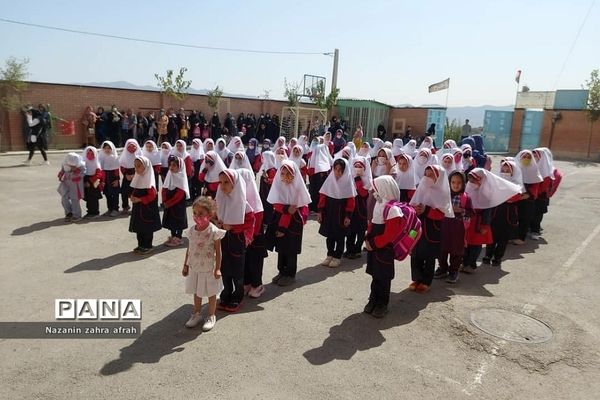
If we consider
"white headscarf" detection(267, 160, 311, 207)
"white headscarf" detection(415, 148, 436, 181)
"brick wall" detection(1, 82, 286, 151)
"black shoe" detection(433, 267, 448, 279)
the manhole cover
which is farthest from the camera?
"brick wall" detection(1, 82, 286, 151)

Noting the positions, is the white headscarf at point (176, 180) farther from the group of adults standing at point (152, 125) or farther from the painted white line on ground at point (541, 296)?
the group of adults standing at point (152, 125)

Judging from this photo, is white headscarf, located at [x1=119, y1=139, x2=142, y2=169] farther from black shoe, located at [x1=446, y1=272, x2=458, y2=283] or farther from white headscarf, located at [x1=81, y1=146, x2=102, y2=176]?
black shoe, located at [x1=446, y1=272, x2=458, y2=283]

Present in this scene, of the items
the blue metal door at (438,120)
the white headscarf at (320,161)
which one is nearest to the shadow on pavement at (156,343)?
the white headscarf at (320,161)

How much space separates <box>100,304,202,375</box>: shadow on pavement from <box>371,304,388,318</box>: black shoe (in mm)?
1935

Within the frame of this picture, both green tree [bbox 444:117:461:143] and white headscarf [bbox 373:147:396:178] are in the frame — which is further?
green tree [bbox 444:117:461:143]

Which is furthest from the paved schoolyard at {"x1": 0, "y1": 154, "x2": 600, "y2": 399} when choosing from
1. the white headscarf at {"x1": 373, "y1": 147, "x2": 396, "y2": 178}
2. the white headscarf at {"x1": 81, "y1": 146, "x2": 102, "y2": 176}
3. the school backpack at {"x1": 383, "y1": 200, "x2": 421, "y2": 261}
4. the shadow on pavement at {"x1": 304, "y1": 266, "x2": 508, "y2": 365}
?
the white headscarf at {"x1": 373, "y1": 147, "x2": 396, "y2": 178}

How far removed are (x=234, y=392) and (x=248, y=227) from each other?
6.18 ft

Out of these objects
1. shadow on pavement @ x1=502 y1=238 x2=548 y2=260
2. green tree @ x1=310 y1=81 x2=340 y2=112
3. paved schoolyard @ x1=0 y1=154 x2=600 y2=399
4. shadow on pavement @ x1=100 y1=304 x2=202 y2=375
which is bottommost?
shadow on pavement @ x1=100 y1=304 x2=202 y2=375

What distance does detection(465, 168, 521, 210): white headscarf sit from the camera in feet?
21.3

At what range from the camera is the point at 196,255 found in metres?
4.58

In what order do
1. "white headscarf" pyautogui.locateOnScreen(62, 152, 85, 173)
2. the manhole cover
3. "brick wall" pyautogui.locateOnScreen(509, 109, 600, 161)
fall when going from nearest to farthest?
the manhole cover < "white headscarf" pyautogui.locateOnScreen(62, 152, 85, 173) < "brick wall" pyautogui.locateOnScreen(509, 109, 600, 161)

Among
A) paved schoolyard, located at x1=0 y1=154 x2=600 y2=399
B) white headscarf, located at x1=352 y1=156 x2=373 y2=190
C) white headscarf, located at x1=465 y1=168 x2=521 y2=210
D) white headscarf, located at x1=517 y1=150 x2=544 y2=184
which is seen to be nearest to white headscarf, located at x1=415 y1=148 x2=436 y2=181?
white headscarf, located at x1=517 y1=150 x2=544 y2=184

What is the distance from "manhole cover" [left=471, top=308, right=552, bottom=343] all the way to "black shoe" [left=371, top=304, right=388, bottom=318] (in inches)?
39.1

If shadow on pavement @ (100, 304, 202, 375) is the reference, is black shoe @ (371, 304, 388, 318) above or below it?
above
